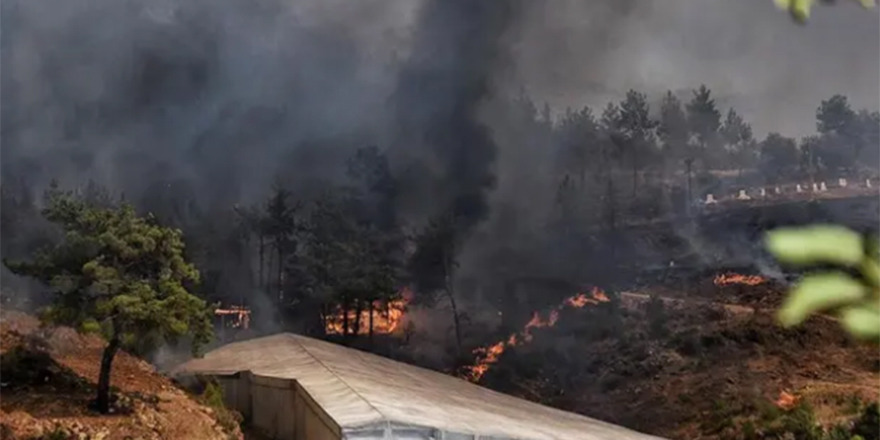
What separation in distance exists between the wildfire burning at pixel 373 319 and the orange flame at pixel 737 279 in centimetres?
855

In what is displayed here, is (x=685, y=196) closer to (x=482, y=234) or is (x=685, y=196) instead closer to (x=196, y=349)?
(x=482, y=234)

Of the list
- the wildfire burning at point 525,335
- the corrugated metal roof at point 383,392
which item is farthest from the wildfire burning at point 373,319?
the wildfire burning at point 525,335

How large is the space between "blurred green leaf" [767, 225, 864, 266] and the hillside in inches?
417

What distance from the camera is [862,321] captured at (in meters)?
0.77

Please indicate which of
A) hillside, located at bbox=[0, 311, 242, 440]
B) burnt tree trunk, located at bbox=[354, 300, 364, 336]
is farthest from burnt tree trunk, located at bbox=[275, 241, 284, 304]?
hillside, located at bbox=[0, 311, 242, 440]

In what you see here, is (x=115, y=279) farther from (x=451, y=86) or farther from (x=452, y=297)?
(x=451, y=86)

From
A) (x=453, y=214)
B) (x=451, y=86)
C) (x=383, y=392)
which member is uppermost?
(x=451, y=86)

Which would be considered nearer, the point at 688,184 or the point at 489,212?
the point at 688,184

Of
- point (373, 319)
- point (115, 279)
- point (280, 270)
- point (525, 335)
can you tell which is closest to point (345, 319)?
point (373, 319)

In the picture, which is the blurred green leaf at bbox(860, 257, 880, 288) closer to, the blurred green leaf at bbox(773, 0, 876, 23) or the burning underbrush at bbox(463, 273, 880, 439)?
the blurred green leaf at bbox(773, 0, 876, 23)

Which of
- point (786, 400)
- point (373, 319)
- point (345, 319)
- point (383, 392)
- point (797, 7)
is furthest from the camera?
point (373, 319)

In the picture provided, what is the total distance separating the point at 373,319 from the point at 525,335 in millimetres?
4300

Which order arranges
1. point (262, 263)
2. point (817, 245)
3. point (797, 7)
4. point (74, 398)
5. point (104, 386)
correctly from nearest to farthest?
point (817, 245) < point (797, 7) < point (104, 386) < point (74, 398) < point (262, 263)

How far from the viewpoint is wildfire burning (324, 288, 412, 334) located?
20.3 metres
